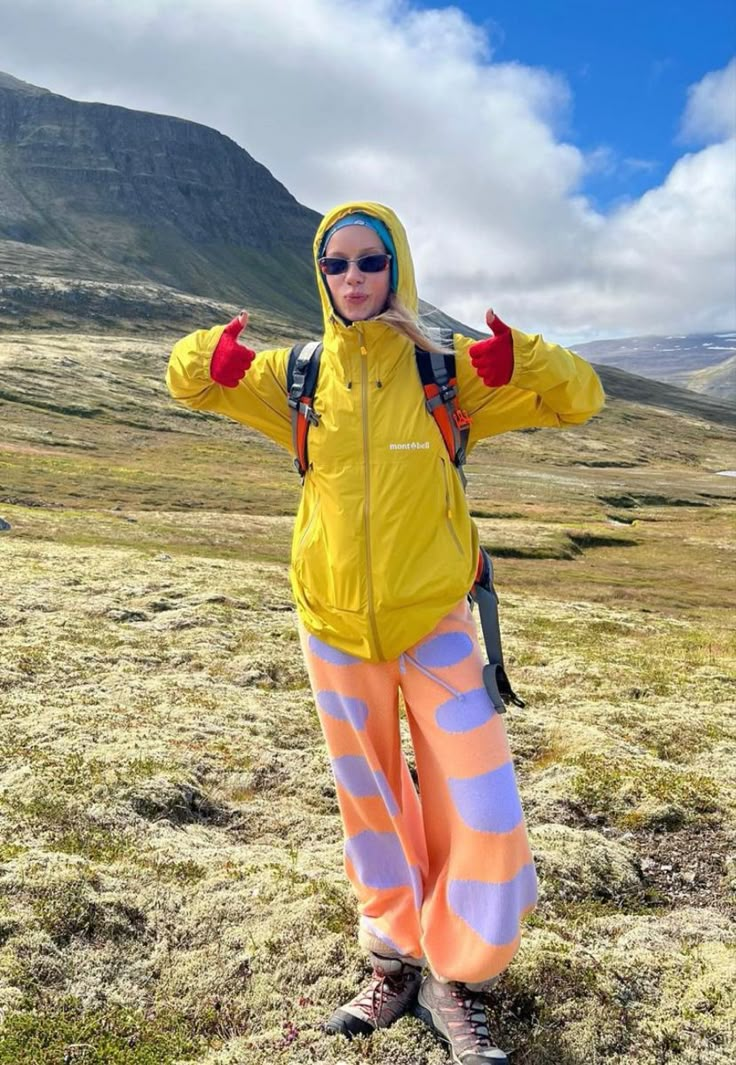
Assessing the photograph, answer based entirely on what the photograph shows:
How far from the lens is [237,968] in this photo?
6102mm

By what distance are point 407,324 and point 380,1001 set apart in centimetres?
512

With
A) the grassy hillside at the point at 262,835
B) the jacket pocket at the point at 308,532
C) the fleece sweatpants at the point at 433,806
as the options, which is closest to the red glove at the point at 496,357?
the jacket pocket at the point at 308,532

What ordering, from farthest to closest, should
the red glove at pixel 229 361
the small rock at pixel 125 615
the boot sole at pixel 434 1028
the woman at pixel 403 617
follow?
the small rock at pixel 125 615 → the red glove at pixel 229 361 → the woman at pixel 403 617 → the boot sole at pixel 434 1028

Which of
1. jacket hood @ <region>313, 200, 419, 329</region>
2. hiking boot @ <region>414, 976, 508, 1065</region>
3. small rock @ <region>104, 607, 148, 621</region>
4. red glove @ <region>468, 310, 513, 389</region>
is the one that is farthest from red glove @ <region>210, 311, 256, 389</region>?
small rock @ <region>104, 607, 148, 621</region>

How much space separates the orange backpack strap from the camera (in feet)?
17.6

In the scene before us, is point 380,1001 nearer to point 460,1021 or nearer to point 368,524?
point 460,1021

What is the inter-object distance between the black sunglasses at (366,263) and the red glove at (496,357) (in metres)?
0.86

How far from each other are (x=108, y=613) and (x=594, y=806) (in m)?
12.6

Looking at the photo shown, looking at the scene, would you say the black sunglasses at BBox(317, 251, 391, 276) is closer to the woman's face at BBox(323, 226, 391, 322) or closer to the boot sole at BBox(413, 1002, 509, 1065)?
the woman's face at BBox(323, 226, 391, 322)

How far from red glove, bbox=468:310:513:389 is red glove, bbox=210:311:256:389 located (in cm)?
180

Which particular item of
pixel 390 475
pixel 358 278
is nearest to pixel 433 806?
pixel 390 475

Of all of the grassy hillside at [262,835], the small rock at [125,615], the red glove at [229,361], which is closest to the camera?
the grassy hillside at [262,835]

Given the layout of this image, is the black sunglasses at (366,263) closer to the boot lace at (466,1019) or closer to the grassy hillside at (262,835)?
the boot lace at (466,1019)

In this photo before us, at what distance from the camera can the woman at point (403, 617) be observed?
16.8 ft
